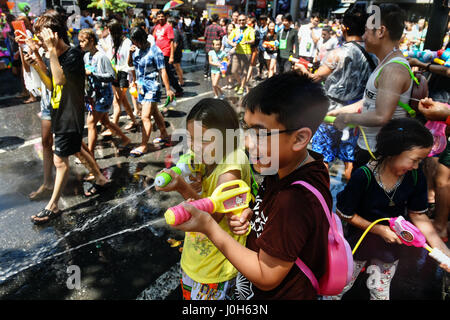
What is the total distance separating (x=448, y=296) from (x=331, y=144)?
1.68 meters

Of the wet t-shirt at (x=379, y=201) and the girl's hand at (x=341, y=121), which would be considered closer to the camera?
the wet t-shirt at (x=379, y=201)

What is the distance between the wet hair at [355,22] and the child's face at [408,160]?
6.25ft

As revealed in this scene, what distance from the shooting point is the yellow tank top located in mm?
1735

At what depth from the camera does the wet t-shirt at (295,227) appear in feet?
3.51

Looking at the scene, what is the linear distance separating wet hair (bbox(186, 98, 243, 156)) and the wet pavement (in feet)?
4.95

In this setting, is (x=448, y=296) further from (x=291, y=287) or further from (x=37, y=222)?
(x=37, y=222)

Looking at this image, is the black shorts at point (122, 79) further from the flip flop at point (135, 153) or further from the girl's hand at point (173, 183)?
the girl's hand at point (173, 183)

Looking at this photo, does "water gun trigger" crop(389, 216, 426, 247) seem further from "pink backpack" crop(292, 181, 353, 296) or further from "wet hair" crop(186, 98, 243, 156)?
"wet hair" crop(186, 98, 243, 156)

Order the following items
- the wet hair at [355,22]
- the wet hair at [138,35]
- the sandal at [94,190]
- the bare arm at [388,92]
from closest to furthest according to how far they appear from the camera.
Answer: the bare arm at [388,92]
the wet hair at [355,22]
the sandal at [94,190]
the wet hair at [138,35]

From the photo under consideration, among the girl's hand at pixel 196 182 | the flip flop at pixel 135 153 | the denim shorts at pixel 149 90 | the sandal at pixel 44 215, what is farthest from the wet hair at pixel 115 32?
the girl's hand at pixel 196 182

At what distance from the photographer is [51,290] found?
2496mm

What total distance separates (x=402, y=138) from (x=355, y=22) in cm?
190

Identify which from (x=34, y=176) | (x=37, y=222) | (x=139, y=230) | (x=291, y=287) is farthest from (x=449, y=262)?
(x=34, y=176)

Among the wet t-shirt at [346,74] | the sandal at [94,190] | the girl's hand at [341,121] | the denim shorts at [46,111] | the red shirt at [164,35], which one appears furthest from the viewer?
the red shirt at [164,35]
